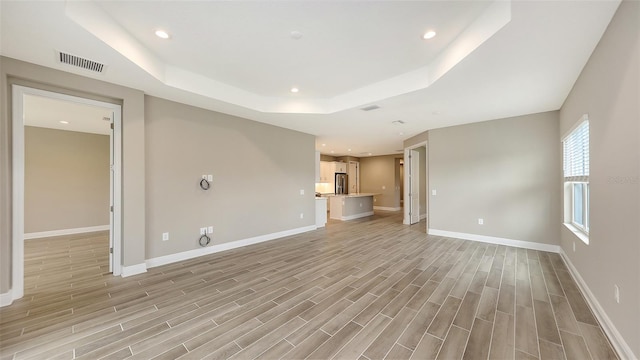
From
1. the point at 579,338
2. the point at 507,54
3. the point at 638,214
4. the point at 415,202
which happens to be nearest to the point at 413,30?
the point at 507,54

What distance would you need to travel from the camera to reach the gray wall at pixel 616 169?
1628mm

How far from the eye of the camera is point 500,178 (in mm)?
5016

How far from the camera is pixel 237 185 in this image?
4.86 metres

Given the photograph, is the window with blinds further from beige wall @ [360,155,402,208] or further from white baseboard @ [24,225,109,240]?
white baseboard @ [24,225,109,240]

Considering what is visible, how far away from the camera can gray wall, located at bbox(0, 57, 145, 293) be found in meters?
2.54

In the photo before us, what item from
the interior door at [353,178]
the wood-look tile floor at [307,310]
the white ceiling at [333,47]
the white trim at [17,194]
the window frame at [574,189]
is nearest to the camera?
the wood-look tile floor at [307,310]

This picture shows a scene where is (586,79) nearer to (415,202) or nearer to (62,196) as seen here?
(415,202)

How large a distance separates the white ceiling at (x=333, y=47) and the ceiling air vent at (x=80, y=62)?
9 centimetres

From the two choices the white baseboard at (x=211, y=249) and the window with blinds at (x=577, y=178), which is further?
the white baseboard at (x=211, y=249)

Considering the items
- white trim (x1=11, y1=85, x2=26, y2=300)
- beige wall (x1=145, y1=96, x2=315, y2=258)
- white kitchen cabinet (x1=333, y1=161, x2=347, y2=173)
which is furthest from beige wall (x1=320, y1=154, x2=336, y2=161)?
white trim (x1=11, y1=85, x2=26, y2=300)

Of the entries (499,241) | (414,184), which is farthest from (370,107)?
(414,184)

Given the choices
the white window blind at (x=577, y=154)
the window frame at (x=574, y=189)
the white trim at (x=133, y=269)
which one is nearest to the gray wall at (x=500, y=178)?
the window frame at (x=574, y=189)

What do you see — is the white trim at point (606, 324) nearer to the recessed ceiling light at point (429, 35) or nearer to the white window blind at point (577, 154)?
the white window blind at point (577, 154)

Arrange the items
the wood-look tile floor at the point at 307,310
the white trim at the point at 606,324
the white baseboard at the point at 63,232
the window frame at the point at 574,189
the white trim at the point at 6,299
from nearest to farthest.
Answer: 1. the white trim at the point at 606,324
2. the wood-look tile floor at the point at 307,310
3. the white trim at the point at 6,299
4. the window frame at the point at 574,189
5. the white baseboard at the point at 63,232
